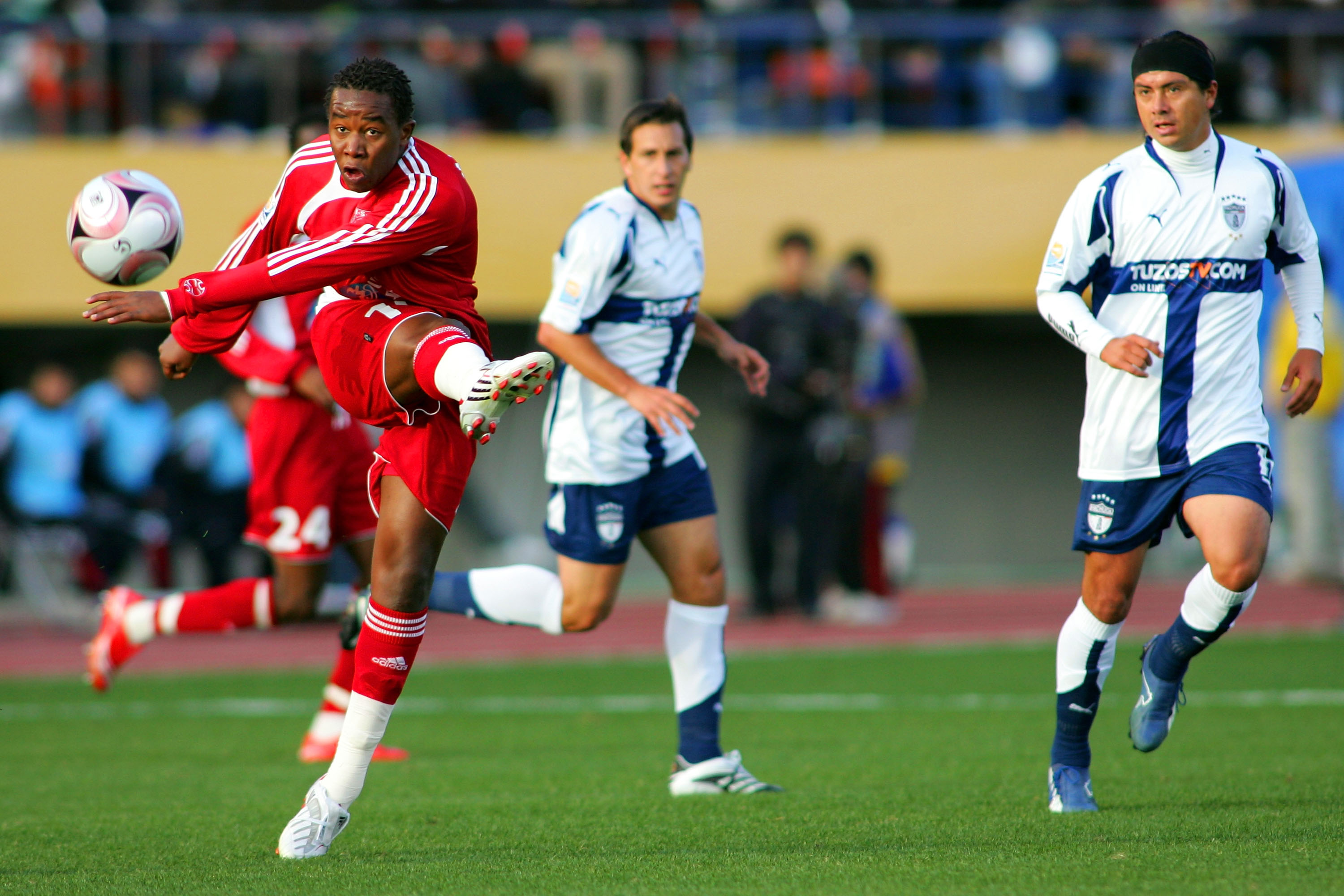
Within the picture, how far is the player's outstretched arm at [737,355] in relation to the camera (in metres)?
5.81

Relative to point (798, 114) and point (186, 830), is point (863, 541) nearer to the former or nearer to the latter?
point (798, 114)

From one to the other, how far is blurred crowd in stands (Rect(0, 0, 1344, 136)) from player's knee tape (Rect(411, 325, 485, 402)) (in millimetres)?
11282

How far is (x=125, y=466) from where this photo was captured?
13766mm

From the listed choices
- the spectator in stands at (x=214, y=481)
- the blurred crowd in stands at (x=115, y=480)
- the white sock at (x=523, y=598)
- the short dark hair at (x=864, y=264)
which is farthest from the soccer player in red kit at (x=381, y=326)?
the spectator in stands at (x=214, y=481)

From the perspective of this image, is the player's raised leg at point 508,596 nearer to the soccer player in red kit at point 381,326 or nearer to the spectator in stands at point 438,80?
the soccer player in red kit at point 381,326

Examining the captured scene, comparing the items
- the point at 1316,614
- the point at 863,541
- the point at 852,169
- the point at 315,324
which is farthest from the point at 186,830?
the point at 852,169

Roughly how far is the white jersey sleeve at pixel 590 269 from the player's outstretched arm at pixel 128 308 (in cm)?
165

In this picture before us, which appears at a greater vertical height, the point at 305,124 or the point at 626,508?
the point at 305,124

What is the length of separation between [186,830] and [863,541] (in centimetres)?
789

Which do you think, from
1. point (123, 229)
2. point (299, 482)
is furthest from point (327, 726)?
point (123, 229)

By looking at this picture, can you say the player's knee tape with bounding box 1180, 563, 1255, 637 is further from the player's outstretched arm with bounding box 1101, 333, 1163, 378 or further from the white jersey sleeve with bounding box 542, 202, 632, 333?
the white jersey sleeve with bounding box 542, 202, 632, 333

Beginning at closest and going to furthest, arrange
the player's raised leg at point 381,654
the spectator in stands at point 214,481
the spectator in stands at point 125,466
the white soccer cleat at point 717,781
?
the player's raised leg at point 381,654
the white soccer cleat at point 717,781
the spectator in stands at point 125,466
the spectator in stands at point 214,481

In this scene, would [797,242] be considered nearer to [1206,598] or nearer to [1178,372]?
[1178,372]

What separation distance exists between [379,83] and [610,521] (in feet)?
6.40
